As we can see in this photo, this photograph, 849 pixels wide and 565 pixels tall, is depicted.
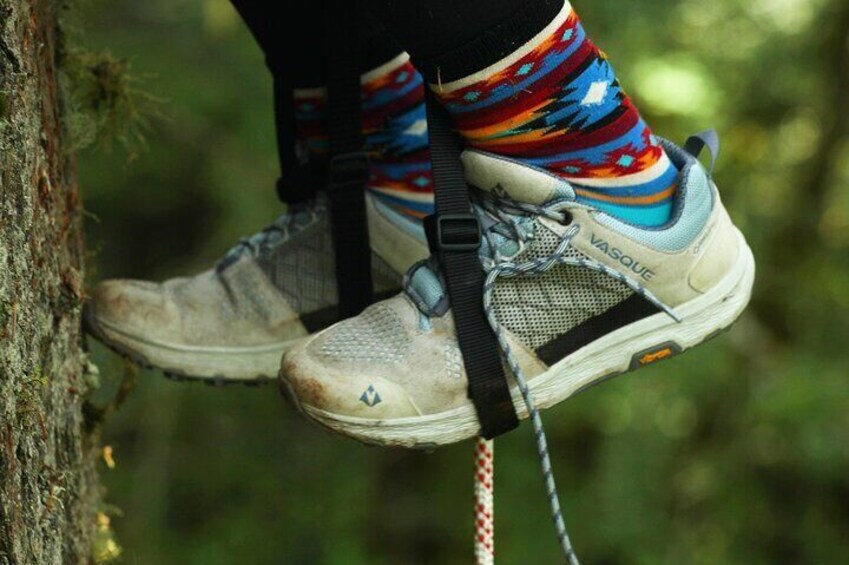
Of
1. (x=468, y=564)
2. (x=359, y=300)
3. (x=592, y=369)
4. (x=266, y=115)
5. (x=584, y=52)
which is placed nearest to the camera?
(x=584, y=52)

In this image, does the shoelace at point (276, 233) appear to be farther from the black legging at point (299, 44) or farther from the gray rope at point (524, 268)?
the gray rope at point (524, 268)

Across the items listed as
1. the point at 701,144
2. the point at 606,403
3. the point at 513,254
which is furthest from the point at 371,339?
the point at 606,403

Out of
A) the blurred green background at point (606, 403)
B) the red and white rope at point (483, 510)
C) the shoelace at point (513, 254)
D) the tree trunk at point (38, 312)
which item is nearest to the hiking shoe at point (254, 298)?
the tree trunk at point (38, 312)

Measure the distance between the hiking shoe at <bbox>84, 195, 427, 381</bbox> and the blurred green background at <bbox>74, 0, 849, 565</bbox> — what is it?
1.17 m

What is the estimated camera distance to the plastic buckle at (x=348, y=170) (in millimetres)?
1591

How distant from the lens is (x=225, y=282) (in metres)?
1.69

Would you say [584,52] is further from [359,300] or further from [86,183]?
[86,183]

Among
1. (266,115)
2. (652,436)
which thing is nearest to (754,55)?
(652,436)

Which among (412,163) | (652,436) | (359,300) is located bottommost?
(652,436)

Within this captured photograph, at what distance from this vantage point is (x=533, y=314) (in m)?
1.44

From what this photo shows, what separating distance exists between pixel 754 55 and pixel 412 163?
190 cm

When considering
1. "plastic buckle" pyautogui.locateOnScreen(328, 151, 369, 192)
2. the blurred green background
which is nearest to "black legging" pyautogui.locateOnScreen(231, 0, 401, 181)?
"plastic buckle" pyautogui.locateOnScreen(328, 151, 369, 192)

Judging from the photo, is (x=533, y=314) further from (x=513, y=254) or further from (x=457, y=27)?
(x=457, y=27)

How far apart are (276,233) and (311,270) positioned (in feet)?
0.29
